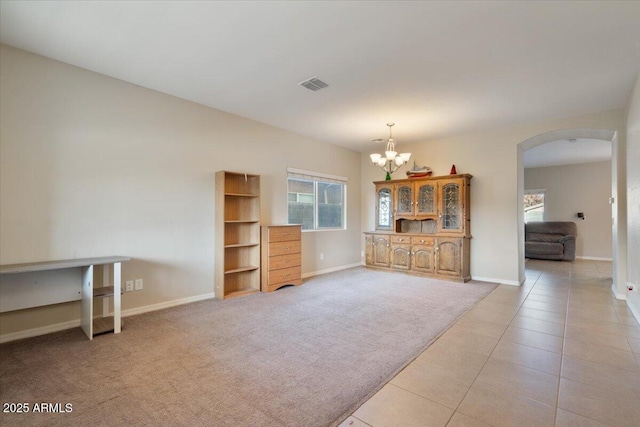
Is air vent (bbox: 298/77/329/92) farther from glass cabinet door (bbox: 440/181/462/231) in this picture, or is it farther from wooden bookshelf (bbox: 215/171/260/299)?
glass cabinet door (bbox: 440/181/462/231)

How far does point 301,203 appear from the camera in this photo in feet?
18.3

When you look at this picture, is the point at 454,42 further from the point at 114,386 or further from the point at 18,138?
the point at 18,138

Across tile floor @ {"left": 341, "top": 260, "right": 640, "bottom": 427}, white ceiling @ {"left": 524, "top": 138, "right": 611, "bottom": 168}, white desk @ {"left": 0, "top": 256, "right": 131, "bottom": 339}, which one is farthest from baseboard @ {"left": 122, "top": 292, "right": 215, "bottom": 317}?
white ceiling @ {"left": 524, "top": 138, "right": 611, "bottom": 168}

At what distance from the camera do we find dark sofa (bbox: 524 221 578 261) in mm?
7562

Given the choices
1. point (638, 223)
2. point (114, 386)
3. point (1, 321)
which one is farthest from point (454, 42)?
point (1, 321)

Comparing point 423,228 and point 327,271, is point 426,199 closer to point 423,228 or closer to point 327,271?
point 423,228

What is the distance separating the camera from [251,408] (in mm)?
1769

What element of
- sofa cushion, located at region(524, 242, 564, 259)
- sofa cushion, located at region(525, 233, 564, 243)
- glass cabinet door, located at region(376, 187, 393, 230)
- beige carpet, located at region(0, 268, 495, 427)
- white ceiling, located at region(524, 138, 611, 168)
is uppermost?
white ceiling, located at region(524, 138, 611, 168)

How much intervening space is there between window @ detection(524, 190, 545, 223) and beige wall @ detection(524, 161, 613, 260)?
153 millimetres

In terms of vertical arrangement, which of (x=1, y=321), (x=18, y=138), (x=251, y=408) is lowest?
(x=251, y=408)

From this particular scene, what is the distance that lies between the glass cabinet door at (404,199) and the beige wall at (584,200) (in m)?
5.52

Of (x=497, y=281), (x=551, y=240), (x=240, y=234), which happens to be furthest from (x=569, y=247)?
(x=240, y=234)

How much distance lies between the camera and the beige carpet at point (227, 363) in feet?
5.71

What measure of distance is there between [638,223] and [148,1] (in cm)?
491
